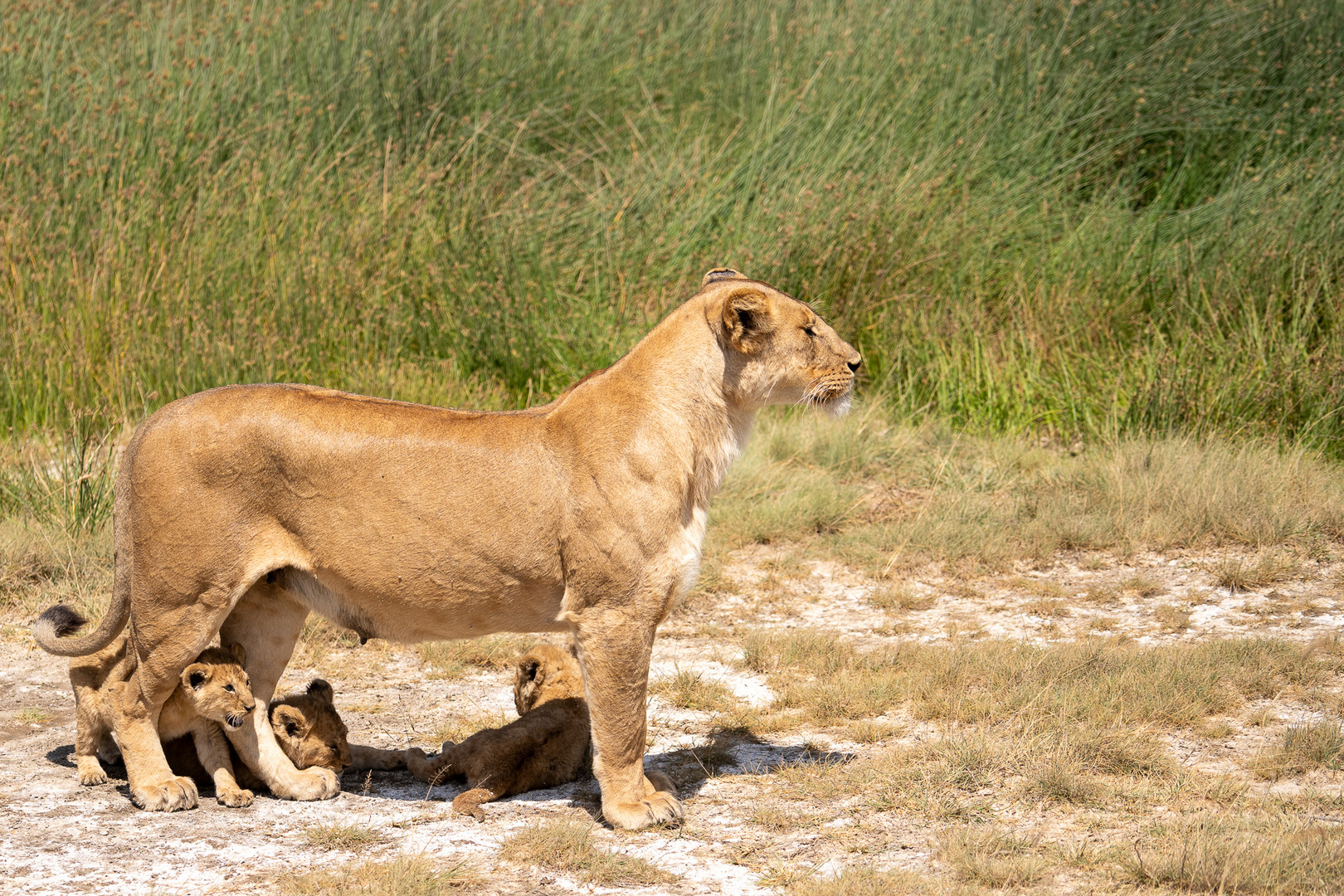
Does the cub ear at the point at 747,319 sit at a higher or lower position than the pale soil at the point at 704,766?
higher

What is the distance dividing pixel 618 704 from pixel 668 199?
23.6 feet

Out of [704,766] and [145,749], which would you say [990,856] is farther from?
[145,749]

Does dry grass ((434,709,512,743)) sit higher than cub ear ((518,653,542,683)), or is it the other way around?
cub ear ((518,653,542,683))

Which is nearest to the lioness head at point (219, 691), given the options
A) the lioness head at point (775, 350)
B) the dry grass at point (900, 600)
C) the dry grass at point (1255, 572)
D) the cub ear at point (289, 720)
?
the cub ear at point (289, 720)

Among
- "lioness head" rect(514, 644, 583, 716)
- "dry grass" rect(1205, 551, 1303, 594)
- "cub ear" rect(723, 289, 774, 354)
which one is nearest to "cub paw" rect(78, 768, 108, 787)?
"lioness head" rect(514, 644, 583, 716)

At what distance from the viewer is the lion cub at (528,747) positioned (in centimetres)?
525

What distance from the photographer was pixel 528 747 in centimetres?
533

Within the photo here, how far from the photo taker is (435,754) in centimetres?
573

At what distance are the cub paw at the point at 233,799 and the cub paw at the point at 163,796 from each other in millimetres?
108

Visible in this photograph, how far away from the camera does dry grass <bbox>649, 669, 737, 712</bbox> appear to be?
634cm

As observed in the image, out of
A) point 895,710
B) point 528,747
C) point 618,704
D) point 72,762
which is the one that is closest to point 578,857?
point 618,704

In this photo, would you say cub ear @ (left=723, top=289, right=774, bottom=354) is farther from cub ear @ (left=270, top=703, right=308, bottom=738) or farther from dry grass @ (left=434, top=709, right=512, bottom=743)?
cub ear @ (left=270, top=703, right=308, bottom=738)

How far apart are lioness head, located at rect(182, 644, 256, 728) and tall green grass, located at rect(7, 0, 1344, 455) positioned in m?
4.67

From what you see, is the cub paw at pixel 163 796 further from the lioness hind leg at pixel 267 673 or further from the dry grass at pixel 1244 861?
the dry grass at pixel 1244 861
